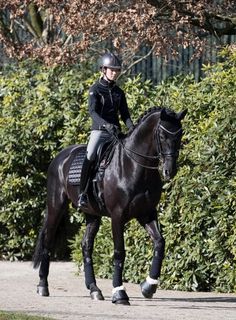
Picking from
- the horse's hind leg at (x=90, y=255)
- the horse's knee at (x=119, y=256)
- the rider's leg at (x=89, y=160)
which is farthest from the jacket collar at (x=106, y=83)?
the horse's knee at (x=119, y=256)

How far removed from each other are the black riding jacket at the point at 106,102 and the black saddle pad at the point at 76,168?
591 millimetres

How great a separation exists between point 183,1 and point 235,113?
3.15 m

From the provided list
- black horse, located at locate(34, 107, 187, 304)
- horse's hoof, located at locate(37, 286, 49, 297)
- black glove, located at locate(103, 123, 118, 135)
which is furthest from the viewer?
horse's hoof, located at locate(37, 286, 49, 297)

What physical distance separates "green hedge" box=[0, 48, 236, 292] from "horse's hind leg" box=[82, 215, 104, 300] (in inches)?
36.9

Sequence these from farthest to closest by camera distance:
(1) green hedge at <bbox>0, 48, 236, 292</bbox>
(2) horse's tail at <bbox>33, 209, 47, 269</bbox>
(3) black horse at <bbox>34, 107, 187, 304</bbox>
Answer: (2) horse's tail at <bbox>33, 209, 47, 269</bbox>
(1) green hedge at <bbox>0, 48, 236, 292</bbox>
(3) black horse at <bbox>34, 107, 187, 304</bbox>

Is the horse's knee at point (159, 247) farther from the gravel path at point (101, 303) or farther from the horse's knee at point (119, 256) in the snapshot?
the gravel path at point (101, 303)

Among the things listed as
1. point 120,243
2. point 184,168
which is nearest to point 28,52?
point 184,168

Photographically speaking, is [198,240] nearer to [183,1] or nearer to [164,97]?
[164,97]

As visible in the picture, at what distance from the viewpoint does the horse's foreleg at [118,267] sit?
1173 cm

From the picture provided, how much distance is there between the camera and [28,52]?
711 inches

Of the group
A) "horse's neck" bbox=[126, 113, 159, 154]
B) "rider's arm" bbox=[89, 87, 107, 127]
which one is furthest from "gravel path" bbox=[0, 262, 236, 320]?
"rider's arm" bbox=[89, 87, 107, 127]

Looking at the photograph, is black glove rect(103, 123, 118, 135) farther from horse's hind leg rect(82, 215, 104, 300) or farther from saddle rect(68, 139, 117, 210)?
horse's hind leg rect(82, 215, 104, 300)

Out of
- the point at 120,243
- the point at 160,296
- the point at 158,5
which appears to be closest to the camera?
the point at 120,243

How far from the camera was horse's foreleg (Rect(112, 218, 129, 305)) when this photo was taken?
462 inches
